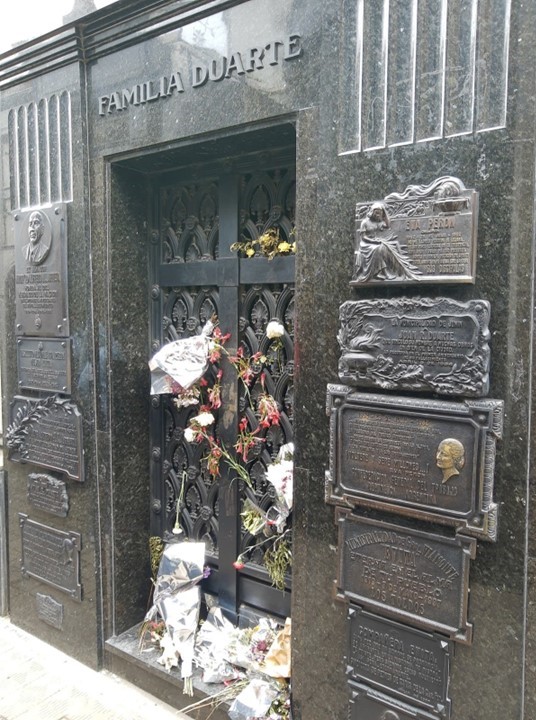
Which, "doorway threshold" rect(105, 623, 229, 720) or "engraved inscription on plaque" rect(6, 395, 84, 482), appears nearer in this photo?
"doorway threshold" rect(105, 623, 229, 720)

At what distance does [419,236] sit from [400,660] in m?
2.05

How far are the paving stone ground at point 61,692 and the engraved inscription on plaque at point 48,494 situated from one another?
3.60ft

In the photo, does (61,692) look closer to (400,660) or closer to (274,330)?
(400,660)

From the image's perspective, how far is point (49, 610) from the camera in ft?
14.3

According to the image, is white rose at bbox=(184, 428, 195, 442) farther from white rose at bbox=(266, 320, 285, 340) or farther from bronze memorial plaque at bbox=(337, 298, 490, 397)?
bronze memorial plaque at bbox=(337, 298, 490, 397)

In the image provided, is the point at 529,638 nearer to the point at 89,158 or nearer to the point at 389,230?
the point at 389,230

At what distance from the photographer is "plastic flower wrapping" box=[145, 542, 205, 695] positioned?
3779 millimetres

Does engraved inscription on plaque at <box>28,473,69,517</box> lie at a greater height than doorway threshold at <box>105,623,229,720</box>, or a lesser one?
greater

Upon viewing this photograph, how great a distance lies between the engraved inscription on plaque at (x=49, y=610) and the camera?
4.30 metres

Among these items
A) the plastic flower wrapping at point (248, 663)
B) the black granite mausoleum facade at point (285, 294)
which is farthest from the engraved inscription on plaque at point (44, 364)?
the plastic flower wrapping at point (248, 663)

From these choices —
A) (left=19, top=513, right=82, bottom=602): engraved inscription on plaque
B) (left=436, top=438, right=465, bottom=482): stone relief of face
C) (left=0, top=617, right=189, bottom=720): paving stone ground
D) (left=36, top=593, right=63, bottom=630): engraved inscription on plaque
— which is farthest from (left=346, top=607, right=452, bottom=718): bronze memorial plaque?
(left=36, top=593, right=63, bottom=630): engraved inscription on plaque

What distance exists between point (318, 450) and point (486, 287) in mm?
1190

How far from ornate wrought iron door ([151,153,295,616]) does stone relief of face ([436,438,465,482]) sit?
4.14 feet

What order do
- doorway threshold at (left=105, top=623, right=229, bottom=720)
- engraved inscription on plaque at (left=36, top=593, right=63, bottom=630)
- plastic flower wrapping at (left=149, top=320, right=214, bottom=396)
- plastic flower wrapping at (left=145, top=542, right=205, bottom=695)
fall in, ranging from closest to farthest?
doorway threshold at (left=105, top=623, right=229, bottom=720) → plastic flower wrapping at (left=145, top=542, right=205, bottom=695) → plastic flower wrapping at (left=149, top=320, right=214, bottom=396) → engraved inscription on plaque at (left=36, top=593, right=63, bottom=630)
